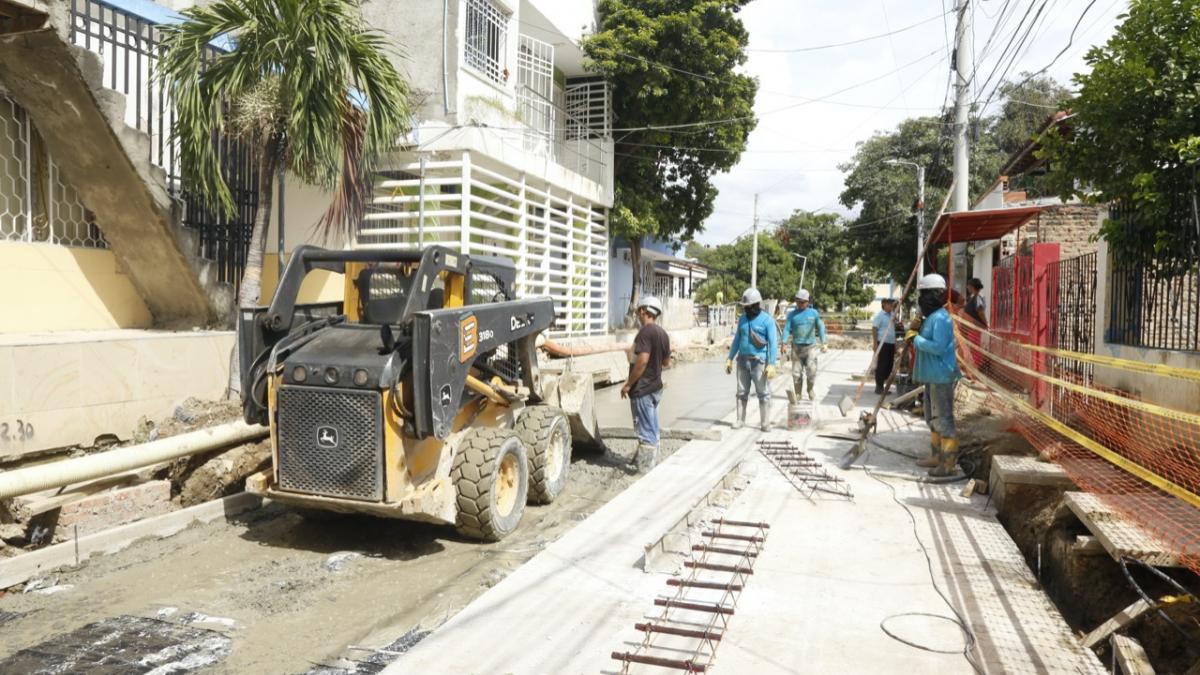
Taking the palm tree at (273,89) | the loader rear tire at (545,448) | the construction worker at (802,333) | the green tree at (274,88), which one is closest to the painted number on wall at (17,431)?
the palm tree at (273,89)

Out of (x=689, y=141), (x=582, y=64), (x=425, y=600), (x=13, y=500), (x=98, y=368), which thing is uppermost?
(x=582, y=64)

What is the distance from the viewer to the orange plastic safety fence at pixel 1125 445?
427 cm

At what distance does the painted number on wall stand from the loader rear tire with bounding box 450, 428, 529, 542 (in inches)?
163

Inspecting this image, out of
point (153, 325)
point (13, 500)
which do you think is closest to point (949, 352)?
point (13, 500)

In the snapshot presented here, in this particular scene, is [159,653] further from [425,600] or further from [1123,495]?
[1123,495]

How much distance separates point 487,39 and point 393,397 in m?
12.3

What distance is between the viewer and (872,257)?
3434cm

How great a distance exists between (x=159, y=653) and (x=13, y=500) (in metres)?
2.27

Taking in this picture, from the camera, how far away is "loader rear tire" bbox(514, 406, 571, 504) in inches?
262

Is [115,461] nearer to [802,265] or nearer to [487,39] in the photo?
[487,39]

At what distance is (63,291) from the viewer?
8750 mm

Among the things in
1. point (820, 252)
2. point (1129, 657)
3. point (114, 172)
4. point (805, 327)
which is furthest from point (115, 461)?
point (820, 252)

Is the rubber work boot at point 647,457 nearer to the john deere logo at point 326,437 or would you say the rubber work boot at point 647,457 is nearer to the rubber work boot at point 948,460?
the rubber work boot at point 948,460

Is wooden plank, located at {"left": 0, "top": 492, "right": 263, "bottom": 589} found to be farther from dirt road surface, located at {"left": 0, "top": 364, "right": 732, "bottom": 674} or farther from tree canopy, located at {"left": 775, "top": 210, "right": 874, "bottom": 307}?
tree canopy, located at {"left": 775, "top": 210, "right": 874, "bottom": 307}
